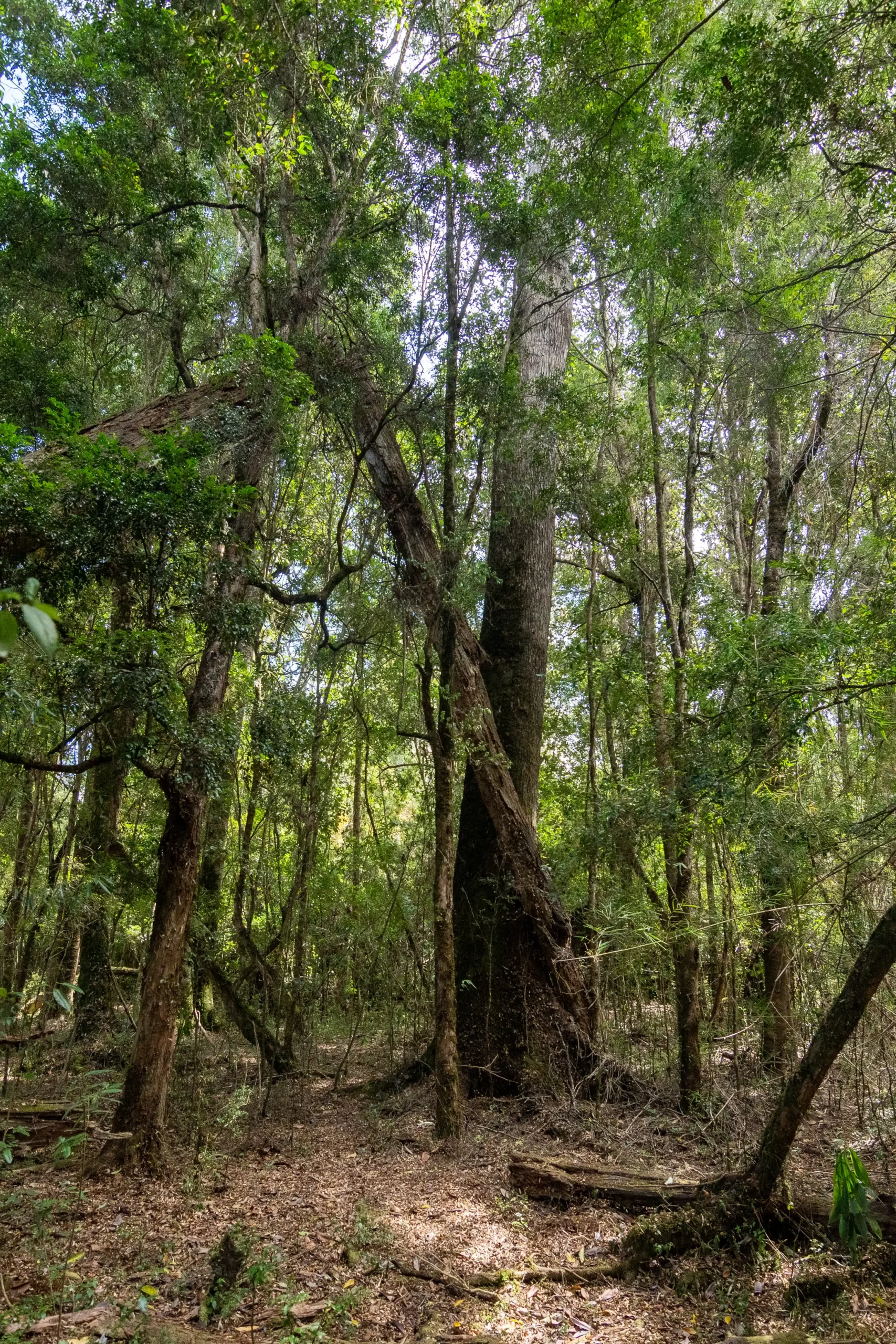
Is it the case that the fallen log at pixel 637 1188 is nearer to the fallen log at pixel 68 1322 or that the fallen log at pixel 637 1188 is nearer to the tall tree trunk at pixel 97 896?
the fallen log at pixel 68 1322

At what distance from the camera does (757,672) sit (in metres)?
5.52

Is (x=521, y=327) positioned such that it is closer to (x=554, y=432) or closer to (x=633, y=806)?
(x=554, y=432)

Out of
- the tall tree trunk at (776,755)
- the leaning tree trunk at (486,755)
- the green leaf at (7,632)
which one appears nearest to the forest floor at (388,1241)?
the tall tree trunk at (776,755)

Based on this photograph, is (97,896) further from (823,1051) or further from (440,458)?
(823,1051)

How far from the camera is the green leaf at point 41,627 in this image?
3.15 ft

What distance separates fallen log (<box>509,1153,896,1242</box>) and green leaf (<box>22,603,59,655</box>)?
486 centimetres

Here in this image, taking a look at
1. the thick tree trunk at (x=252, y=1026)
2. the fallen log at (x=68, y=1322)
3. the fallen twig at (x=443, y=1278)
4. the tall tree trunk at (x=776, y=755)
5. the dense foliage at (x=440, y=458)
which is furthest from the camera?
the thick tree trunk at (x=252, y=1026)

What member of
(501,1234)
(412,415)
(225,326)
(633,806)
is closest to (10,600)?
(501,1234)

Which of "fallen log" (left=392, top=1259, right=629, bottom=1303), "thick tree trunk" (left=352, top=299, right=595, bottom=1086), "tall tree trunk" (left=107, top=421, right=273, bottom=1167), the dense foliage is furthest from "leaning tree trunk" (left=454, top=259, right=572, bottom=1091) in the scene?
"fallen log" (left=392, top=1259, right=629, bottom=1303)

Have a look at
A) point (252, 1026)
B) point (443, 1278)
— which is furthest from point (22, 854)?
point (443, 1278)

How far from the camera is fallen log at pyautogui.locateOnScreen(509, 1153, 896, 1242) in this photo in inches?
163

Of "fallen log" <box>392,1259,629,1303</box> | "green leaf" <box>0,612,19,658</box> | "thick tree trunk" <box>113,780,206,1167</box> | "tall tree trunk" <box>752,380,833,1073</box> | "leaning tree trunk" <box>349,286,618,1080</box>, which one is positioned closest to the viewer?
"green leaf" <box>0,612,19,658</box>

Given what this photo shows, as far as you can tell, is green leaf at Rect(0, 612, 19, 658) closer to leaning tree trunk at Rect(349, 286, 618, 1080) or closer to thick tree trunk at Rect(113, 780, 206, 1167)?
thick tree trunk at Rect(113, 780, 206, 1167)

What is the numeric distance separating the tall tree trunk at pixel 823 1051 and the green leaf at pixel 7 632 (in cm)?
396
